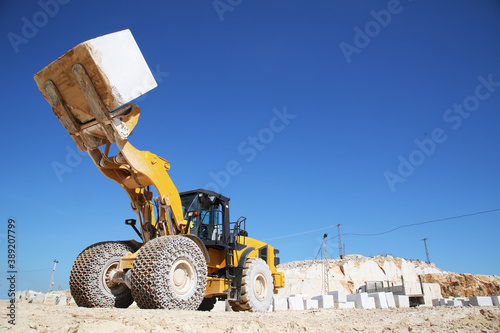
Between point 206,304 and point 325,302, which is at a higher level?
point 325,302

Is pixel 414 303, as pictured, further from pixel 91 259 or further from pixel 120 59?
pixel 120 59

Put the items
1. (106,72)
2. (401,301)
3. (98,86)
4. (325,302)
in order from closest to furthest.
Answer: (106,72) → (98,86) → (325,302) → (401,301)

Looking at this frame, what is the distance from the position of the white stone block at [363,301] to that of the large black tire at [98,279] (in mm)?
7874

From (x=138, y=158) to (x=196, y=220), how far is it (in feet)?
7.16

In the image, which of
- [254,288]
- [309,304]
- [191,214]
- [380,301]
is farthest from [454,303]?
[191,214]

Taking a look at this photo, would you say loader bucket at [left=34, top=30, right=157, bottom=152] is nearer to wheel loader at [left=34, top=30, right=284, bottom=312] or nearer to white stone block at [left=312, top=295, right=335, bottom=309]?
wheel loader at [left=34, top=30, right=284, bottom=312]

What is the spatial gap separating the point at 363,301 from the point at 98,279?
8784 mm

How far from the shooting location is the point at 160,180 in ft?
25.0

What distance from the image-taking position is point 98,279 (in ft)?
24.4

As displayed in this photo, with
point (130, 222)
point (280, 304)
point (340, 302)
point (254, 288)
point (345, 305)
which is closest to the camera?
point (130, 222)

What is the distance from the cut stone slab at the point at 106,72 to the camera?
604cm

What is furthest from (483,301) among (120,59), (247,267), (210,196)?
(120,59)

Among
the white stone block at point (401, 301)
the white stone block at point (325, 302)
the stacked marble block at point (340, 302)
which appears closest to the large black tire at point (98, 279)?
the stacked marble block at point (340, 302)

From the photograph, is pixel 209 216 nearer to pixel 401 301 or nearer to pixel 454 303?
pixel 401 301
